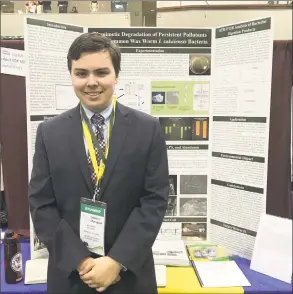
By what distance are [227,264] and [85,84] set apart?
142cm

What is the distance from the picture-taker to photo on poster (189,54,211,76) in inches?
80.7

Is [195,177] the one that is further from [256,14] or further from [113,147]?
[256,14]

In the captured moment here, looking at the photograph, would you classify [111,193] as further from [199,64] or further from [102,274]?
[199,64]

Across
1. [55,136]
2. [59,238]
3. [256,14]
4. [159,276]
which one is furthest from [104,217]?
[256,14]

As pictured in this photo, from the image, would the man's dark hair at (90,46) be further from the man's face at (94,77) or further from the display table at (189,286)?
the display table at (189,286)

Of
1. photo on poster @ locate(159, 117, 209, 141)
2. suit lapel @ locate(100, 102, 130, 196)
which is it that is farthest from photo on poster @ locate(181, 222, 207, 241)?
suit lapel @ locate(100, 102, 130, 196)

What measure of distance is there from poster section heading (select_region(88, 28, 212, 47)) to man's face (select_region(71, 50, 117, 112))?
2.80 ft

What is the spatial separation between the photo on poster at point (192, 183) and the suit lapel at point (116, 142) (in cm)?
97

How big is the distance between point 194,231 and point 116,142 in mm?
1194

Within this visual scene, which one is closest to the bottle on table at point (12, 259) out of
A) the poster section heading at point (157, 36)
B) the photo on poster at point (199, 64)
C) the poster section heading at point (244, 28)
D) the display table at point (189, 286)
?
the display table at point (189, 286)

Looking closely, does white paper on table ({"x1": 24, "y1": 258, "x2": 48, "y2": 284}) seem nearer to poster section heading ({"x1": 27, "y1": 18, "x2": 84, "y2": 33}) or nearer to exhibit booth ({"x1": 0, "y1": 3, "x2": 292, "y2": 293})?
exhibit booth ({"x1": 0, "y1": 3, "x2": 292, "y2": 293})

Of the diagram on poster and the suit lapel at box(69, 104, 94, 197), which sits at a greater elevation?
the diagram on poster

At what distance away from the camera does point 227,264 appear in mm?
2002

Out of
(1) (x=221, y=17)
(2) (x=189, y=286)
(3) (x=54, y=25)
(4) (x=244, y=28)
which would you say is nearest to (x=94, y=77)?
(3) (x=54, y=25)
